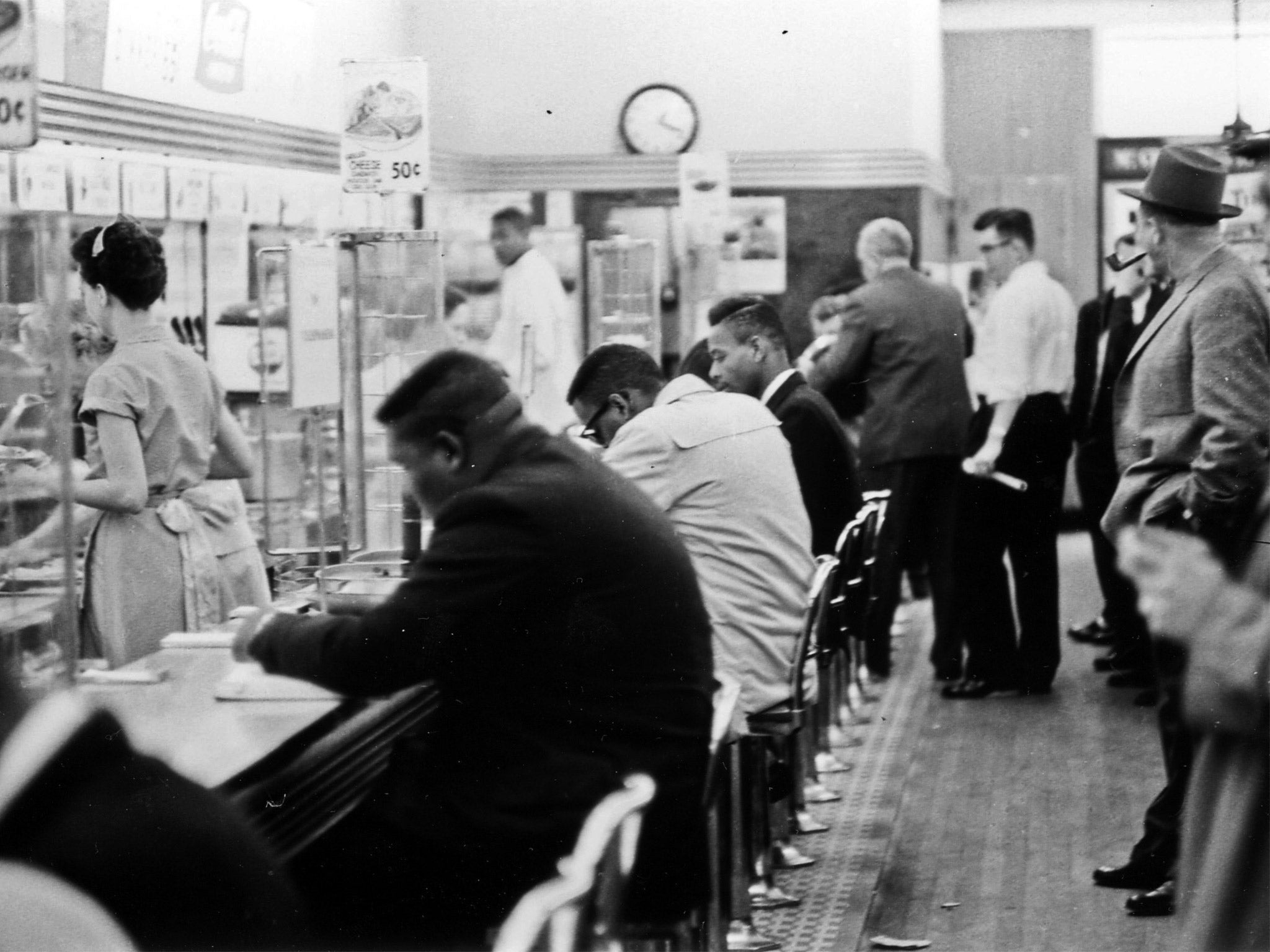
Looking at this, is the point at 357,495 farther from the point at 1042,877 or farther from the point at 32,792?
the point at 32,792

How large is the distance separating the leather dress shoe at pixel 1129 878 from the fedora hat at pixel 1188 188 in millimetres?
1599

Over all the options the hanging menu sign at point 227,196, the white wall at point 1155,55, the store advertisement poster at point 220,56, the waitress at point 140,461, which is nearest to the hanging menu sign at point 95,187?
the store advertisement poster at point 220,56

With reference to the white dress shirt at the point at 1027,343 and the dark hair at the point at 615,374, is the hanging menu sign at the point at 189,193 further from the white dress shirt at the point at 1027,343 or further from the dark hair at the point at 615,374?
the white dress shirt at the point at 1027,343

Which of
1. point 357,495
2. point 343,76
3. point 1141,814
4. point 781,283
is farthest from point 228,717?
point 781,283

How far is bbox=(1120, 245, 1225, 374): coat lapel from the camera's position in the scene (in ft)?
13.1

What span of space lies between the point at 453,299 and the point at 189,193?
251 centimetres

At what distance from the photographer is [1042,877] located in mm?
4730

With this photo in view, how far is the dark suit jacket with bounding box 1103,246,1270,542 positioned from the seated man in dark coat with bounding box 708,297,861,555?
1371 mm

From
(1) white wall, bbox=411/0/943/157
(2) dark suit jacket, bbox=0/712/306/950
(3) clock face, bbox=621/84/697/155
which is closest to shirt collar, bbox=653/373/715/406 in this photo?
(2) dark suit jacket, bbox=0/712/306/950

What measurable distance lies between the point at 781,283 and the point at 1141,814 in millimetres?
5825

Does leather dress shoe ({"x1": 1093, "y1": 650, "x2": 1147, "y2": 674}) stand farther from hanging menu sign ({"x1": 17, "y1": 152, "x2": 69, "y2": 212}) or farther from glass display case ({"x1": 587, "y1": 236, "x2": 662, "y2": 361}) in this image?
hanging menu sign ({"x1": 17, "y1": 152, "x2": 69, "y2": 212})

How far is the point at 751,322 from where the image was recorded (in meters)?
5.25

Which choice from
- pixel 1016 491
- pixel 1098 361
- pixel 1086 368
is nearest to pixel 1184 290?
pixel 1016 491

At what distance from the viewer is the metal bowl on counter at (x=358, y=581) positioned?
3.92 metres
